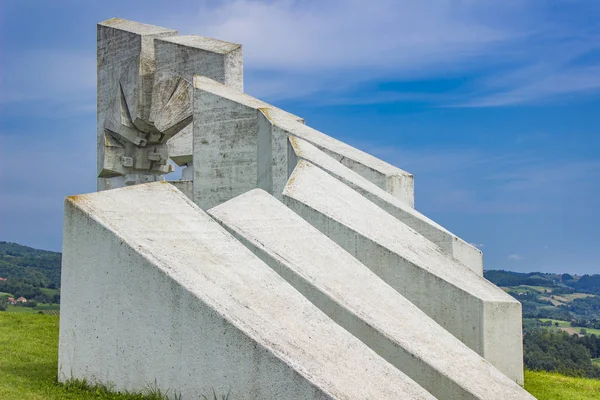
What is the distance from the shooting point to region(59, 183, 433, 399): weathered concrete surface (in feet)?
18.3

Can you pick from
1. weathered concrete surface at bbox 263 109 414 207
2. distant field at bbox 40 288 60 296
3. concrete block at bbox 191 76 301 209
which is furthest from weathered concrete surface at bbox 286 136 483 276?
distant field at bbox 40 288 60 296

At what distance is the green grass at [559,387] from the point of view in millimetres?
9242

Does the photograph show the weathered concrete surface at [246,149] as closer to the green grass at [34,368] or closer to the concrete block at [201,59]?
the concrete block at [201,59]

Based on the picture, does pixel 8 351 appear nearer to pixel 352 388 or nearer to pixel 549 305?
pixel 352 388

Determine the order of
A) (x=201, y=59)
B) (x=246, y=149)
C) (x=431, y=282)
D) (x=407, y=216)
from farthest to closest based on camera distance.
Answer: (x=201, y=59)
(x=246, y=149)
(x=407, y=216)
(x=431, y=282)

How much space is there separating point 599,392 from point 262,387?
20.3ft

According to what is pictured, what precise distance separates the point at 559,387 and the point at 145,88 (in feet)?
35.8

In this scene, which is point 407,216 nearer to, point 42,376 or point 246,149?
point 246,149

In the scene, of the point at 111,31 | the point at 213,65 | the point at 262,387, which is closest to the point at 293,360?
the point at 262,387

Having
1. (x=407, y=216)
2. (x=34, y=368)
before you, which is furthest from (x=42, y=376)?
(x=407, y=216)

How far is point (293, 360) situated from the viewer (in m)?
5.46

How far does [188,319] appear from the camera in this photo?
5.88m

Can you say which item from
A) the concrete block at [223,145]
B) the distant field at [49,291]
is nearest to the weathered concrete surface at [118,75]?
the concrete block at [223,145]

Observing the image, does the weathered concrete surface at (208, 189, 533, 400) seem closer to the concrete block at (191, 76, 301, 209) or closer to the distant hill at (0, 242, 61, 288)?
the concrete block at (191, 76, 301, 209)
